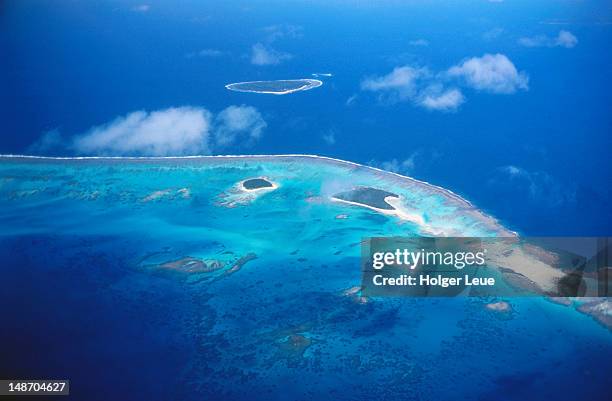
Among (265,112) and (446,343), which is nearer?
(446,343)

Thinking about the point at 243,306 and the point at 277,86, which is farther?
the point at 277,86

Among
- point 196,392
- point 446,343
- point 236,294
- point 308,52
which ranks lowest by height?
point 196,392

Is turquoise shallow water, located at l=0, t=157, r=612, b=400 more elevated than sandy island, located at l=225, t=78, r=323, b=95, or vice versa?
sandy island, located at l=225, t=78, r=323, b=95

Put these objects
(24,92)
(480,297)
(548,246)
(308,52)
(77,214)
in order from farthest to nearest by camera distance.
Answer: (308,52)
(24,92)
(77,214)
(548,246)
(480,297)

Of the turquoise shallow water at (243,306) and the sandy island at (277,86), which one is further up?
the sandy island at (277,86)

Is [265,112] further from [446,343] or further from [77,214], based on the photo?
[446,343]

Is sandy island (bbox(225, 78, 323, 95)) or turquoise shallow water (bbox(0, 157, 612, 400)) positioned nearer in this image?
turquoise shallow water (bbox(0, 157, 612, 400))

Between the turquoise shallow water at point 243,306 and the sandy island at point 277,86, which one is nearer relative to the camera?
the turquoise shallow water at point 243,306

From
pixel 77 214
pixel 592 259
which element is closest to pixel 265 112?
pixel 77 214
